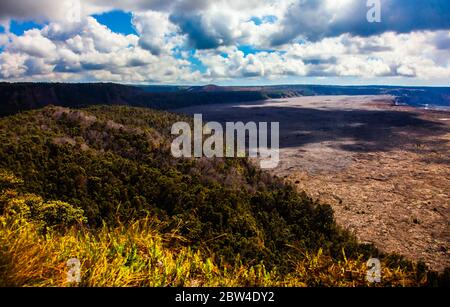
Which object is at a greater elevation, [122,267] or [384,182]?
[122,267]

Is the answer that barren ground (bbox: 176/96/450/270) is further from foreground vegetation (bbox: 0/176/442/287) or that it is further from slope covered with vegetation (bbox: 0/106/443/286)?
foreground vegetation (bbox: 0/176/442/287)

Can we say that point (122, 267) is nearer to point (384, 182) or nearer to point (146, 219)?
point (146, 219)

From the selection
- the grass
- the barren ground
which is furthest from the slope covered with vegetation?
the barren ground

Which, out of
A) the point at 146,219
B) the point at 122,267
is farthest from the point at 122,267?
the point at 146,219

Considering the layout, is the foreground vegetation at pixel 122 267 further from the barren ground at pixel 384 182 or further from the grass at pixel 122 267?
the barren ground at pixel 384 182

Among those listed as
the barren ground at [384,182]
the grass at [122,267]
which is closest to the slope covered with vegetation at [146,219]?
the grass at [122,267]

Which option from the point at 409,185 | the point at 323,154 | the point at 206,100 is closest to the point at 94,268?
the point at 409,185

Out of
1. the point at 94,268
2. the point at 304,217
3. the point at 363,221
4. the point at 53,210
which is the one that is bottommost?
the point at 363,221
